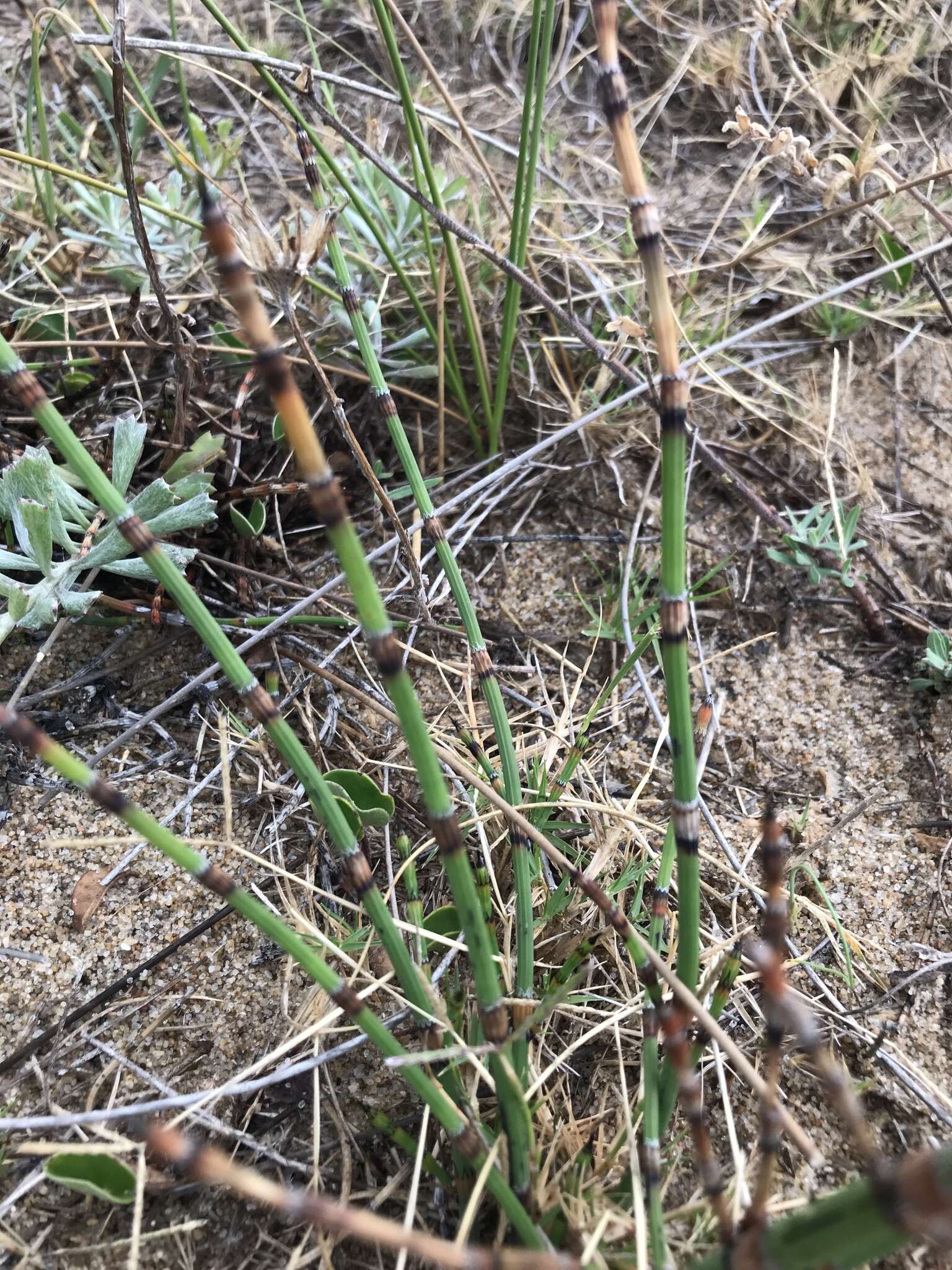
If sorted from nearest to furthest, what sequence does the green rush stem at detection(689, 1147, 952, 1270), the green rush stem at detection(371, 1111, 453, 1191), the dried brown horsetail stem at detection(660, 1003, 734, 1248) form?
1. the green rush stem at detection(689, 1147, 952, 1270)
2. the dried brown horsetail stem at detection(660, 1003, 734, 1248)
3. the green rush stem at detection(371, 1111, 453, 1191)

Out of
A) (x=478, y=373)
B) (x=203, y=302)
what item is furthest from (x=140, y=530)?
(x=203, y=302)

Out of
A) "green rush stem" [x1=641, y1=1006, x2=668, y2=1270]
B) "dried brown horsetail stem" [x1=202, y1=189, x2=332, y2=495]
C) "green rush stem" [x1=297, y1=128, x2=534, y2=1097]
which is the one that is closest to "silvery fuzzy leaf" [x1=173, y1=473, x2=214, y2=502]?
"green rush stem" [x1=297, y1=128, x2=534, y2=1097]

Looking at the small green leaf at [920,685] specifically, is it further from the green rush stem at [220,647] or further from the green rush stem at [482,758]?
the green rush stem at [220,647]

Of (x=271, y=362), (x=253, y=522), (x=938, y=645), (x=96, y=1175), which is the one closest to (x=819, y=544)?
(x=938, y=645)

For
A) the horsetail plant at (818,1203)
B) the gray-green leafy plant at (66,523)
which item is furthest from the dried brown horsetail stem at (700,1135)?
the gray-green leafy plant at (66,523)

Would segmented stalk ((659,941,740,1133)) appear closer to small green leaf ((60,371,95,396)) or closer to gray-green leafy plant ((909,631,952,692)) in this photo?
gray-green leafy plant ((909,631,952,692))
